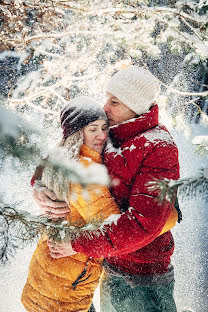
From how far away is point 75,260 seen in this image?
5.23ft

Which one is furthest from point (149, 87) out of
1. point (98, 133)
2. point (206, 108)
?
point (206, 108)

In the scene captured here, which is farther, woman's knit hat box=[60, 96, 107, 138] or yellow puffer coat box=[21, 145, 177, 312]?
woman's knit hat box=[60, 96, 107, 138]

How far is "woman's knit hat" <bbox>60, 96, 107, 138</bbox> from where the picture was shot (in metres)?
1.70

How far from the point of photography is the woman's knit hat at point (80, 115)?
5.56ft

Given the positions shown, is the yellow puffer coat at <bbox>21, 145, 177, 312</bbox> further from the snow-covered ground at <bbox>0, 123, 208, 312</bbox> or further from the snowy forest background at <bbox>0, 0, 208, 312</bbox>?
the snow-covered ground at <bbox>0, 123, 208, 312</bbox>

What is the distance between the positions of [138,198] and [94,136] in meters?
0.56

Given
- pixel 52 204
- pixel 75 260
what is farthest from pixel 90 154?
pixel 75 260

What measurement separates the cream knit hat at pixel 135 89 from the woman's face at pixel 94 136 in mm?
234

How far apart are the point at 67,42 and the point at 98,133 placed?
2.72 meters

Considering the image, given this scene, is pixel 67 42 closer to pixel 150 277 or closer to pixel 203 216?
pixel 150 277

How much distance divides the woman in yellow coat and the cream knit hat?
0.61ft

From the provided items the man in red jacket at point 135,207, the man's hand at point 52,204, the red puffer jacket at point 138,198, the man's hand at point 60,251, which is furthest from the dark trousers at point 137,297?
the man's hand at point 52,204

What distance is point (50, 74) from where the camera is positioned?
3.64 m

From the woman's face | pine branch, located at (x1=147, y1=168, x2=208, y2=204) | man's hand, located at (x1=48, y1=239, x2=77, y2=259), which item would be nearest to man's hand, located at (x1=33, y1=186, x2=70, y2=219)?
man's hand, located at (x1=48, y1=239, x2=77, y2=259)
